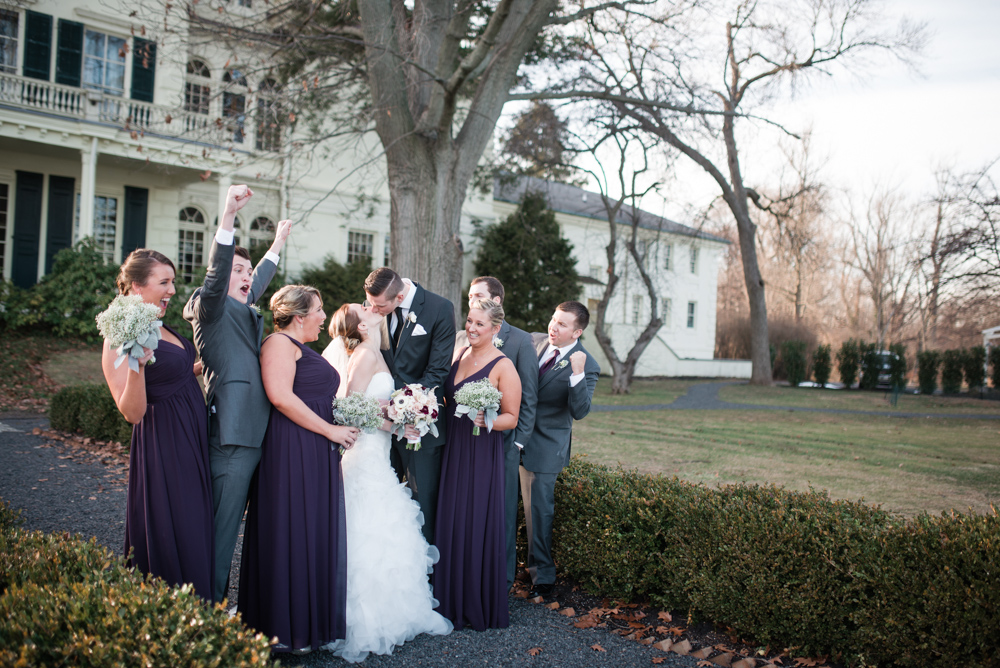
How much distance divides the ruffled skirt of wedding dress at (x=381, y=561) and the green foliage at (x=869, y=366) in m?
31.8

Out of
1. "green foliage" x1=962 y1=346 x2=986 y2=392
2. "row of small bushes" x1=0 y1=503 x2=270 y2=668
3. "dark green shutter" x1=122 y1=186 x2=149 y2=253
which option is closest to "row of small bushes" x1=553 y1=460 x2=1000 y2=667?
"row of small bushes" x1=0 y1=503 x2=270 y2=668

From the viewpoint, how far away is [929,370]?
96.9 ft

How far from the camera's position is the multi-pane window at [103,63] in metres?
18.5

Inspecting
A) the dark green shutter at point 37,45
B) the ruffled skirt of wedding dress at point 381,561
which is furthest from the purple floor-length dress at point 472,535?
the dark green shutter at point 37,45

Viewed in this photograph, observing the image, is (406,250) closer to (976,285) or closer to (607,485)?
(607,485)

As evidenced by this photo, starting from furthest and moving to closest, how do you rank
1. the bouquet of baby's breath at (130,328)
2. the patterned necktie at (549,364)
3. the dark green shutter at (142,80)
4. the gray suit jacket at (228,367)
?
1. the dark green shutter at (142,80)
2. the patterned necktie at (549,364)
3. the gray suit jacket at (228,367)
4. the bouquet of baby's breath at (130,328)

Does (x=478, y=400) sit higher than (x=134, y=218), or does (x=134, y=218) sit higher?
(x=134, y=218)

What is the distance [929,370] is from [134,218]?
32618mm

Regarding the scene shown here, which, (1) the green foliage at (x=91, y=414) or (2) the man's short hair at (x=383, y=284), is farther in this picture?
(1) the green foliage at (x=91, y=414)

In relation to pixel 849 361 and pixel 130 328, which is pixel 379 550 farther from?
pixel 849 361

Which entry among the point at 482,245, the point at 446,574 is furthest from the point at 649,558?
the point at 482,245

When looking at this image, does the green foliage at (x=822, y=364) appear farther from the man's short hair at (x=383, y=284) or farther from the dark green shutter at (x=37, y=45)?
the dark green shutter at (x=37, y=45)

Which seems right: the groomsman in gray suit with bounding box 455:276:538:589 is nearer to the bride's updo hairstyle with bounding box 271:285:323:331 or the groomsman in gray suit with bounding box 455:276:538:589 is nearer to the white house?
the bride's updo hairstyle with bounding box 271:285:323:331

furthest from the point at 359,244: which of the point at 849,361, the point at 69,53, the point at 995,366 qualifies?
the point at 995,366
